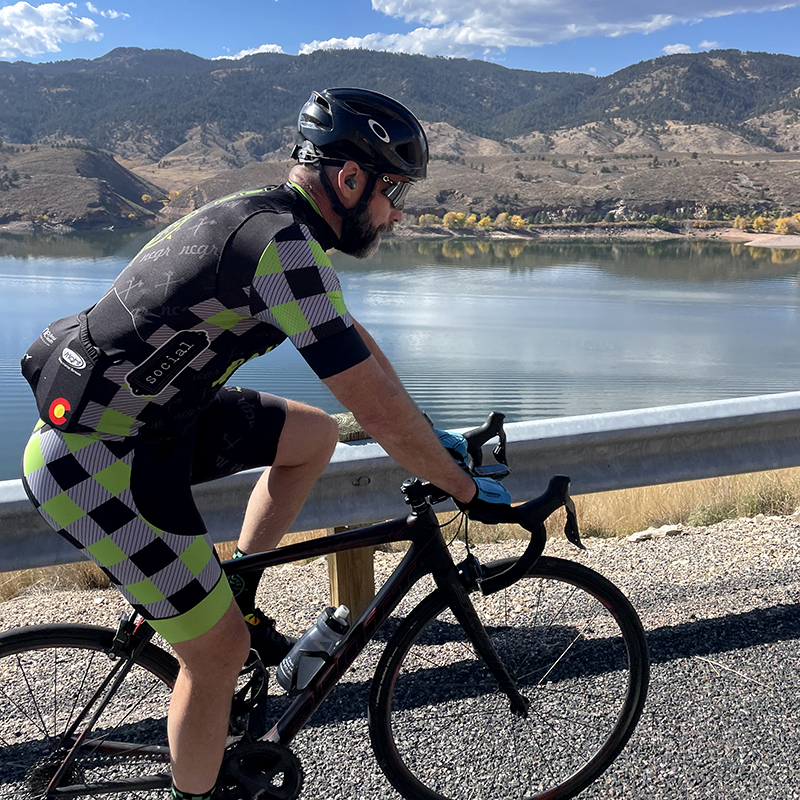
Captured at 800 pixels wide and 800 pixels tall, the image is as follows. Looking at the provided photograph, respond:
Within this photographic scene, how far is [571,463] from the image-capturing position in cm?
313

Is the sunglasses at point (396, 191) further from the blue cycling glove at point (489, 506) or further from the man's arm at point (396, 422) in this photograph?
the blue cycling glove at point (489, 506)

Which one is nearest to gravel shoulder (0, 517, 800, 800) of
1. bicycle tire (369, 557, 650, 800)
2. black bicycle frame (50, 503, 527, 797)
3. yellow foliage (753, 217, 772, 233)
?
bicycle tire (369, 557, 650, 800)

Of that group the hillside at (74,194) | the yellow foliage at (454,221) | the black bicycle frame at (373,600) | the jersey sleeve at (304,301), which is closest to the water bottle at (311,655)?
the black bicycle frame at (373,600)

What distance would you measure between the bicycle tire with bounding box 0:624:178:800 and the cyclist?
0.27m

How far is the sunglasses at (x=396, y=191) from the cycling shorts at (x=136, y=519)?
840mm

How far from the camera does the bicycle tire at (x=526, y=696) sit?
2.21 meters

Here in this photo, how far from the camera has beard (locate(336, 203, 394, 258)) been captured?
1.92 meters

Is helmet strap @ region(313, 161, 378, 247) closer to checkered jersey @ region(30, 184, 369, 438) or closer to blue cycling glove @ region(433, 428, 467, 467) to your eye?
checkered jersey @ region(30, 184, 369, 438)

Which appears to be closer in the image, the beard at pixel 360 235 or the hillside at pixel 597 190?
the beard at pixel 360 235

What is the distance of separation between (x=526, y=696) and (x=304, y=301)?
1.54 metres

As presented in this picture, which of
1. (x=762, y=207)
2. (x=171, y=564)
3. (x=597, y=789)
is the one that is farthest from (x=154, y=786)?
(x=762, y=207)

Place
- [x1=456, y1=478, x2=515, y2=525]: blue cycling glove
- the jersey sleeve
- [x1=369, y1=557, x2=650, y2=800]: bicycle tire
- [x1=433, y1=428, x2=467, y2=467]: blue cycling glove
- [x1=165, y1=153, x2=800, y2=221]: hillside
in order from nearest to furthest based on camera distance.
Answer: the jersey sleeve < [x1=456, y1=478, x2=515, y2=525]: blue cycling glove < [x1=433, y1=428, x2=467, y2=467]: blue cycling glove < [x1=369, y1=557, x2=650, y2=800]: bicycle tire < [x1=165, y1=153, x2=800, y2=221]: hillside

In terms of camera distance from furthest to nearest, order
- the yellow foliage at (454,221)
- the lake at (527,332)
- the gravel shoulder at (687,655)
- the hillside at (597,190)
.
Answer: the hillside at (597,190), the yellow foliage at (454,221), the lake at (527,332), the gravel shoulder at (687,655)

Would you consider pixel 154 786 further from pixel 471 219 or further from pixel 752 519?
pixel 471 219
